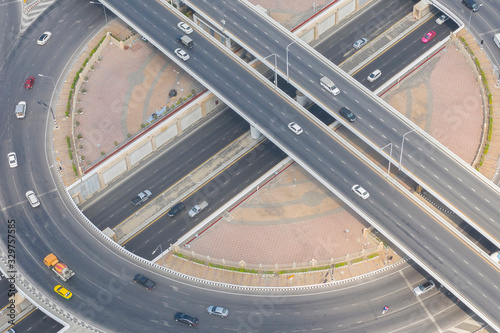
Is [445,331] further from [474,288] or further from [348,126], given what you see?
[348,126]

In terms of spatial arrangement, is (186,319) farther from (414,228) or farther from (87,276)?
(414,228)

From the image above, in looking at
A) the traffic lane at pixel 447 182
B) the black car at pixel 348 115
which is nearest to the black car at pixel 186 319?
the traffic lane at pixel 447 182

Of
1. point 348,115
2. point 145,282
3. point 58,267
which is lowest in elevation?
point 145,282

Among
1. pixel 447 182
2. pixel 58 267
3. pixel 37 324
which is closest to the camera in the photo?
pixel 37 324

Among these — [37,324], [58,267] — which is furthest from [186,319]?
[37,324]

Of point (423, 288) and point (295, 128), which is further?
point (295, 128)

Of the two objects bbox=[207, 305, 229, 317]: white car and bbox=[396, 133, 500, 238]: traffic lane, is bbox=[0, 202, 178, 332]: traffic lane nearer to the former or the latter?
bbox=[207, 305, 229, 317]: white car
